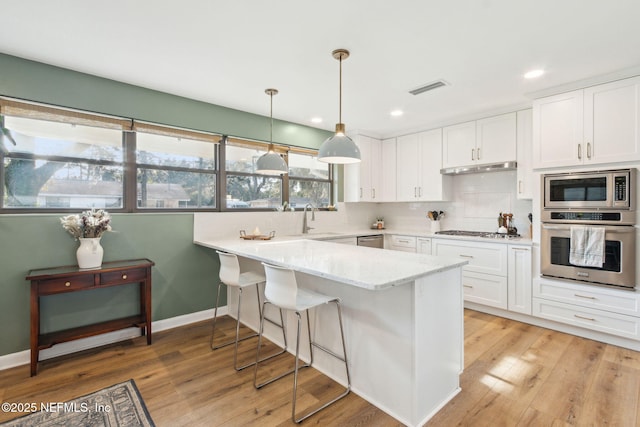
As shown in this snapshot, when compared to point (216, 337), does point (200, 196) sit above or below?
above

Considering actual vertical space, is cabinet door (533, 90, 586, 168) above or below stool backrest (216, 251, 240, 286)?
above

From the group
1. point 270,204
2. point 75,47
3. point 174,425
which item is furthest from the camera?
point 270,204

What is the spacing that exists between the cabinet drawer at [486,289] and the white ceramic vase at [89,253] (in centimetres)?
361

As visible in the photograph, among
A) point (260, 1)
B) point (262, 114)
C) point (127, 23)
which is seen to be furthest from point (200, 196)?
point (260, 1)

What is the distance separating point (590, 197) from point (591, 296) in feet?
3.10

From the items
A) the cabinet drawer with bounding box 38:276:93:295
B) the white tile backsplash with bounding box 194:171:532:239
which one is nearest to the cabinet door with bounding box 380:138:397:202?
the white tile backsplash with bounding box 194:171:532:239

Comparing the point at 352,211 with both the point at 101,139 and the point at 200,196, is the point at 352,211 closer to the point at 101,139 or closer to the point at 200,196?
the point at 200,196

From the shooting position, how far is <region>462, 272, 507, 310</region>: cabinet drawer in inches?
141

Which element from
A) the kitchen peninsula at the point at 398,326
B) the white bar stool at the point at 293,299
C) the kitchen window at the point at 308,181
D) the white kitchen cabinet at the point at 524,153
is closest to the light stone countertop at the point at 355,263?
the kitchen peninsula at the point at 398,326

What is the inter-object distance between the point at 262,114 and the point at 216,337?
8.83 ft

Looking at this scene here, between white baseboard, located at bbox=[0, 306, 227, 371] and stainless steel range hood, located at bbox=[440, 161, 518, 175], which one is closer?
white baseboard, located at bbox=[0, 306, 227, 371]

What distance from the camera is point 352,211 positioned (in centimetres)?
511

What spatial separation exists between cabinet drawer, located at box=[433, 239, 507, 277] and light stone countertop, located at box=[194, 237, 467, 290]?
1.78 m

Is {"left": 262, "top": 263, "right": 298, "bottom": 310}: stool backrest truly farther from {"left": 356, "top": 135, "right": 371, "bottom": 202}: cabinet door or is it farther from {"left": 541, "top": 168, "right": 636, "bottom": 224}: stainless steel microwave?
{"left": 356, "top": 135, "right": 371, "bottom": 202}: cabinet door
